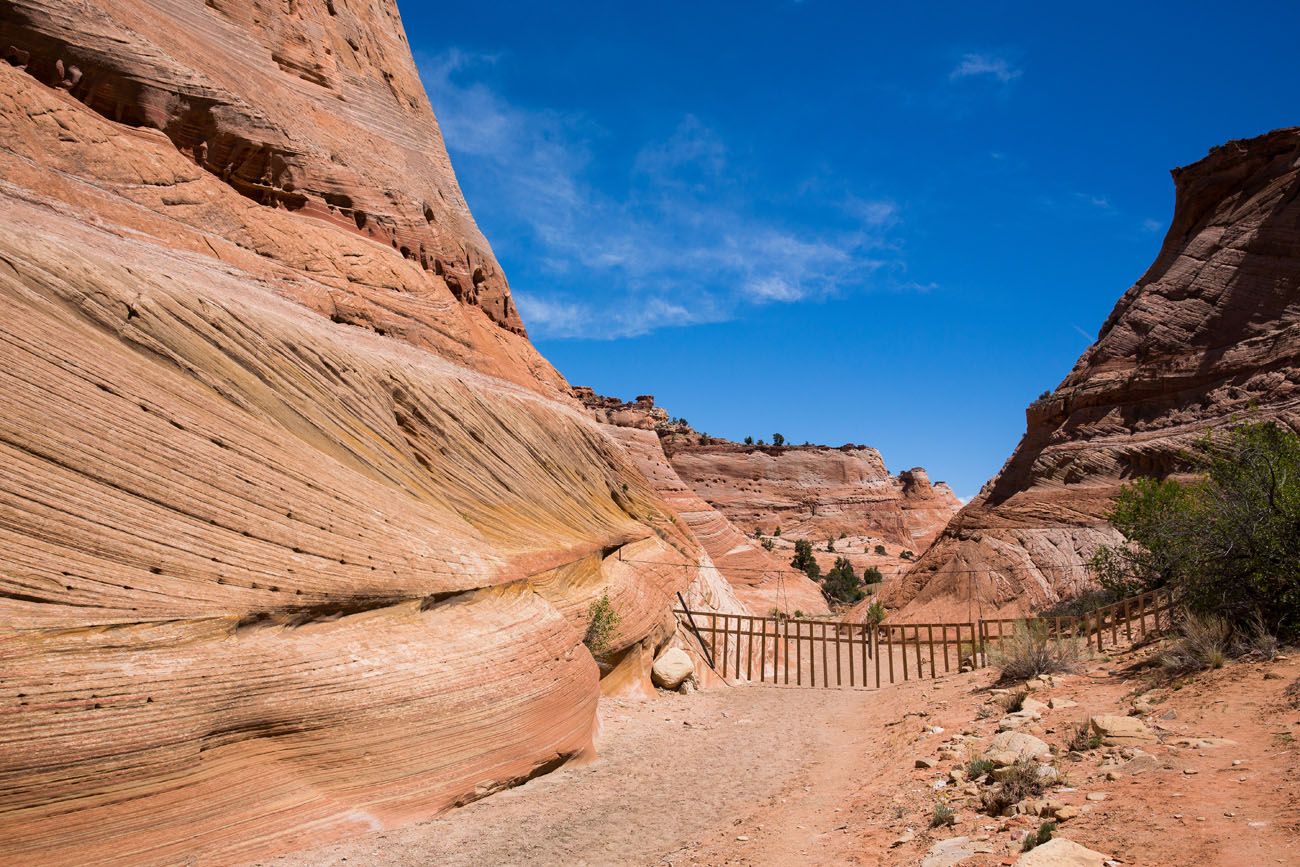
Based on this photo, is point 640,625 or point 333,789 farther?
point 640,625

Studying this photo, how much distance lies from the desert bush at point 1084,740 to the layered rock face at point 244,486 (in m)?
5.43

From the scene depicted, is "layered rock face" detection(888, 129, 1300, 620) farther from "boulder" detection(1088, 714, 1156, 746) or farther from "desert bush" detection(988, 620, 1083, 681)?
"boulder" detection(1088, 714, 1156, 746)

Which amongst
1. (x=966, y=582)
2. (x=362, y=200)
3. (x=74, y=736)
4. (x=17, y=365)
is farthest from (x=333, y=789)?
(x=966, y=582)

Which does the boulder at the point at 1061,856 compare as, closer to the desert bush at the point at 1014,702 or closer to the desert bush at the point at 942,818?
the desert bush at the point at 942,818

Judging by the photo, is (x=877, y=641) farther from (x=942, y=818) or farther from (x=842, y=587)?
(x=842, y=587)

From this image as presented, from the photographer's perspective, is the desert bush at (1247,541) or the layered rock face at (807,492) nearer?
the desert bush at (1247,541)

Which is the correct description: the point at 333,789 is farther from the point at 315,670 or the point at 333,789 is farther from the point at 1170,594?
the point at 1170,594

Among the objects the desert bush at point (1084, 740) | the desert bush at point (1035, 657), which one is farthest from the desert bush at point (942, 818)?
the desert bush at point (1035, 657)

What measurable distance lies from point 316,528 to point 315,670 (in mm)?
1500

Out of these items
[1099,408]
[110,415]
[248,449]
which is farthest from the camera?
[1099,408]

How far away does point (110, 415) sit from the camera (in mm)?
6555

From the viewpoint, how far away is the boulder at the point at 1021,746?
700cm

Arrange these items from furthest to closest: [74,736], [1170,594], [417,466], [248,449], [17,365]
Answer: [1170,594] < [417,466] < [248,449] < [17,365] < [74,736]

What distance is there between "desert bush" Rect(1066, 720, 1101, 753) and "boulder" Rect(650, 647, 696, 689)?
28.6ft
